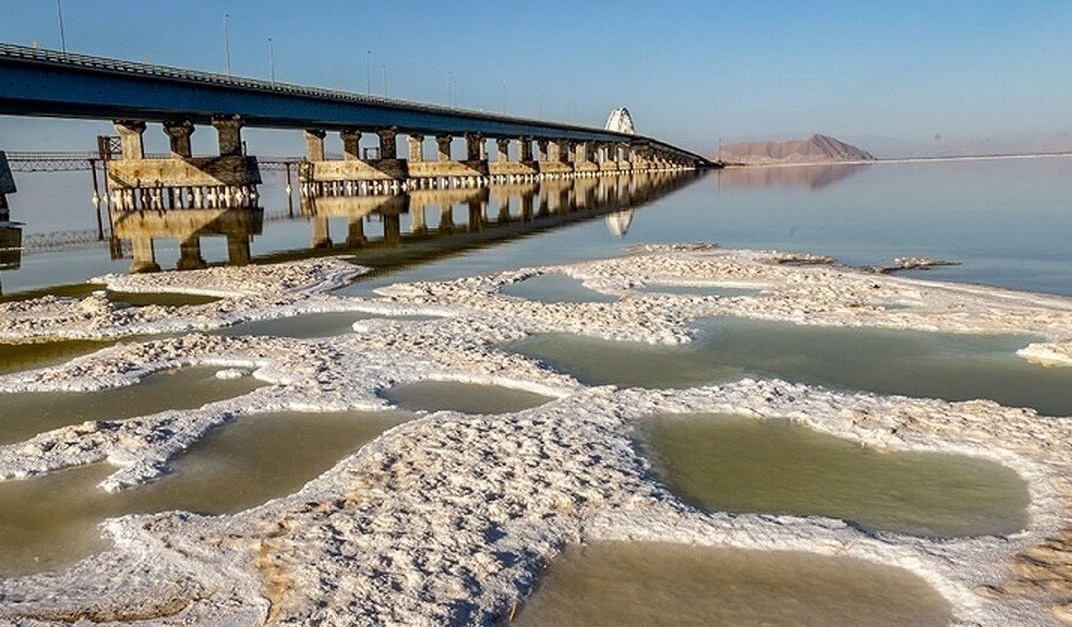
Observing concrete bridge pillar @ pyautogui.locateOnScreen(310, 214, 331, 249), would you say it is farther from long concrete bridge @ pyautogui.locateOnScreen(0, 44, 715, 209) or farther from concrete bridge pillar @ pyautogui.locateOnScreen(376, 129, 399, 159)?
concrete bridge pillar @ pyautogui.locateOnScreen(376, 129, 399, 159)

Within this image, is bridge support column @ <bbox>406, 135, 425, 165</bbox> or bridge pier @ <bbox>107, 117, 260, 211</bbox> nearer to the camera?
bridge pier @ <bbox>107, 117, 260, 211</bbox>

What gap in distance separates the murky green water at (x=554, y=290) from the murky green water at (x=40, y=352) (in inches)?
373

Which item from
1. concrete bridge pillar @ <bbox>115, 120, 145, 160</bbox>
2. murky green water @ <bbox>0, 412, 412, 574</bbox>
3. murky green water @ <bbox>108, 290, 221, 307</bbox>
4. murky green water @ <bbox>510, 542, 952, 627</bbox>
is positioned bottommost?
murky green water @ <bbox>0, 412, 412, 574</bbox>

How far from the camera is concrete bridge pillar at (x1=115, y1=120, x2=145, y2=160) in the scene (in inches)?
2682

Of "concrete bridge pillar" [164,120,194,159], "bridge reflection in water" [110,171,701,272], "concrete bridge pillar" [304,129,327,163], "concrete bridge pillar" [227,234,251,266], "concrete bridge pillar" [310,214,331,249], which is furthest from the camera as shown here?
"concrete bridge pillar" [304,129,327,163]

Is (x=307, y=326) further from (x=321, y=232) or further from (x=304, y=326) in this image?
(x=321, y=232)

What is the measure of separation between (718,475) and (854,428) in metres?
2.24

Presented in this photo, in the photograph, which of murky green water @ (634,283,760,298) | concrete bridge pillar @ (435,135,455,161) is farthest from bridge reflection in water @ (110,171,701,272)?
concrete bridge pillar @ (435,135,455,161)

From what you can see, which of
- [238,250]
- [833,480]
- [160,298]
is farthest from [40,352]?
[238,250]

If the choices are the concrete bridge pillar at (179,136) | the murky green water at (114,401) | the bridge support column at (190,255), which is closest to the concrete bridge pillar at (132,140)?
the concrete bridge pillar at (179,136)

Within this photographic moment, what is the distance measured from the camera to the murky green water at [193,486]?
6.84 metres

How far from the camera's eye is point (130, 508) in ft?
24.6

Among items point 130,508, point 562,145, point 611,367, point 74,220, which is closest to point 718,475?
point 611,367

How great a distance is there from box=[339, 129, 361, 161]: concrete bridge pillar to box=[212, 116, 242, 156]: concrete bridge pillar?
81.6 feet
